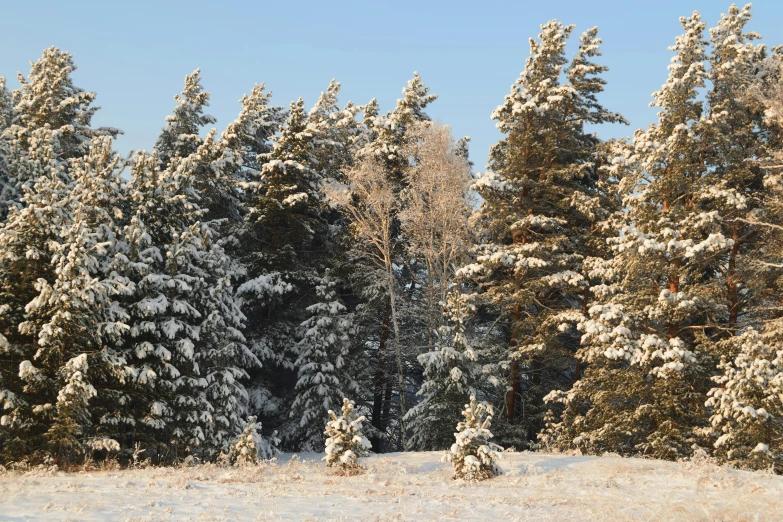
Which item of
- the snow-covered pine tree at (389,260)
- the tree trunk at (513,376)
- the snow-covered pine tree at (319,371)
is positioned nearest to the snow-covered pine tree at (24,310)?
the snow-covered pine tree at (319,371)

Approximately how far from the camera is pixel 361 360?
28.0 meters

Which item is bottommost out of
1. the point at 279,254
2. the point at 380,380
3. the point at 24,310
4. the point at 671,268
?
the point at 380,380

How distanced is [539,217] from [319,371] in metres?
10.7

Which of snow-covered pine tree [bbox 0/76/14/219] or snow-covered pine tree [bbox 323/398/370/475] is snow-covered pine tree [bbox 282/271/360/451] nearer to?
snow-covered pine tree [bbox 323/398/370/475]

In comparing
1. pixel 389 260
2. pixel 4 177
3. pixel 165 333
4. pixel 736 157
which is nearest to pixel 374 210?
pixel 389 260

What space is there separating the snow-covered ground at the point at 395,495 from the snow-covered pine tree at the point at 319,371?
34.2 ft

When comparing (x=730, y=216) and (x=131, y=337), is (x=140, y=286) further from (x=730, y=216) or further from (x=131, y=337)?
(x=730, y=216)

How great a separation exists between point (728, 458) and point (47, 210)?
1896 centimetres

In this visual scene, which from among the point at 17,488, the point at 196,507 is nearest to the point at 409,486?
the point at 196,507

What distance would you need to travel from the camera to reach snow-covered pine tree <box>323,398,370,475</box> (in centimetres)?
1402

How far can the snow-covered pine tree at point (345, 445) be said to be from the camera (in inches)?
552

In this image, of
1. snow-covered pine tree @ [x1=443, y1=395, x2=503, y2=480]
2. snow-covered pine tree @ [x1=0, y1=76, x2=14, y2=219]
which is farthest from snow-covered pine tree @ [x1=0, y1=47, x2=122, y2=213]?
snow-covered pine tree @ [x1=443, y1=395, x2=503, y2=480]

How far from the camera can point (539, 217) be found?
24.7m

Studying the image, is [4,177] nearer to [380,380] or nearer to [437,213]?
[437,213]
